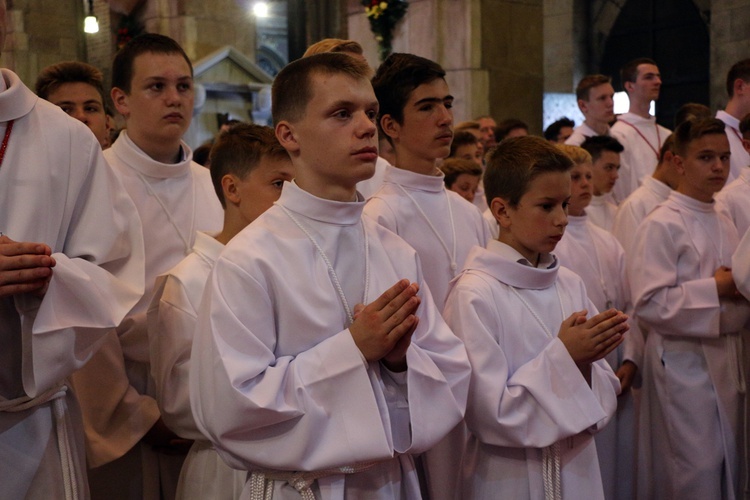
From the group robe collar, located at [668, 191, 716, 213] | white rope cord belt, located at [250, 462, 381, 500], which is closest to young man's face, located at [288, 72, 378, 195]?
white rope cord belt, located at [250, 462, 381, 500]

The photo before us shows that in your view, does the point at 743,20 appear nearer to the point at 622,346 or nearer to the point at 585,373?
the point at 622,346

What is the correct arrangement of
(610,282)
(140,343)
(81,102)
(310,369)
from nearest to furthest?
1. (310,369)
2. (140,343)
3. (81,102)
4. (610,282)

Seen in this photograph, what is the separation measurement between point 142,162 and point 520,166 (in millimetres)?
1672

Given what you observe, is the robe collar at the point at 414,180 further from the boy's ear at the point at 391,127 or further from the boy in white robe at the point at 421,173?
the boy's ear at the point at 391,127

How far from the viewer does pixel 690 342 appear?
4.96 m

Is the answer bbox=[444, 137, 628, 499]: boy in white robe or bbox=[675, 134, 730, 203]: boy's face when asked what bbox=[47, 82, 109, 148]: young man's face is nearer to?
bbox=[444, 137, 628, 499]: boy in white robe

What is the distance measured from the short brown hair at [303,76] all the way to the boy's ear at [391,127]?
3.87ft

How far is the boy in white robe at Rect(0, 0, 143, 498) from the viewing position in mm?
2705

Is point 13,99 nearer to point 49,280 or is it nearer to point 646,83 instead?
point 49,280

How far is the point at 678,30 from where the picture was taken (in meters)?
13.1

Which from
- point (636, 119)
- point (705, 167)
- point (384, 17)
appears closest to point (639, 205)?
point (705, 167)

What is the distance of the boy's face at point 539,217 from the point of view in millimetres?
3479

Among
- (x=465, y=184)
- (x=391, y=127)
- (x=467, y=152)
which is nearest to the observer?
(x=391, y=127)

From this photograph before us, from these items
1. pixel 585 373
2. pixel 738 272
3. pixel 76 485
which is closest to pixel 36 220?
pixel 76 485
